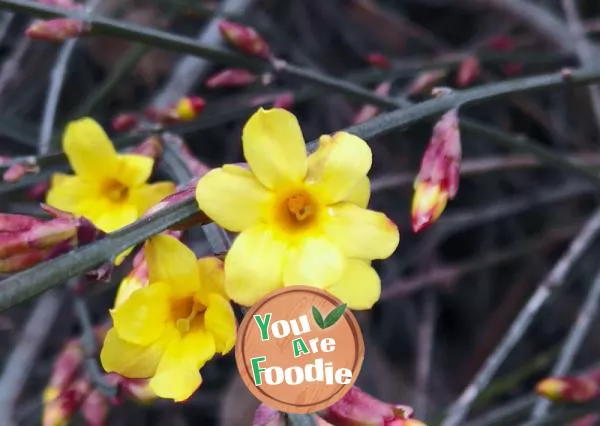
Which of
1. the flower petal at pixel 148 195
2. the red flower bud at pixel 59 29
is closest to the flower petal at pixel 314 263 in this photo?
the flower petal at pixel 148 195

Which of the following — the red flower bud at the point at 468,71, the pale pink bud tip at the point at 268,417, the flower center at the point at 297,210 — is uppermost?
the red flower bud at the point at 468,71

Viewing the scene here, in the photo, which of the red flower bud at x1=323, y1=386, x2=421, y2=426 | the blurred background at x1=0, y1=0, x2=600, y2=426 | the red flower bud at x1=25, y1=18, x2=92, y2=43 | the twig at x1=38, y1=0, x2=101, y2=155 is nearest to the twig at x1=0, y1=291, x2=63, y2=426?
the blurred background at x1=0, y1=0, x2=600, y2=426

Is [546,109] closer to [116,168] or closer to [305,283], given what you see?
[116,168]

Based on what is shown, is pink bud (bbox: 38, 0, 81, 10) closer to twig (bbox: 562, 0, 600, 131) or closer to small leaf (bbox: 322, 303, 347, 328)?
small leaf (bbox: 322, 303, 347, 328)

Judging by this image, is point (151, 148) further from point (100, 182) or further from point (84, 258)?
point (84, 258)

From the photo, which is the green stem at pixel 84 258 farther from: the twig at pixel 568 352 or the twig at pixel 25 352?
the twig at pixel 568 352

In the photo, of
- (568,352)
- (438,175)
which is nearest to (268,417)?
(438,175)
